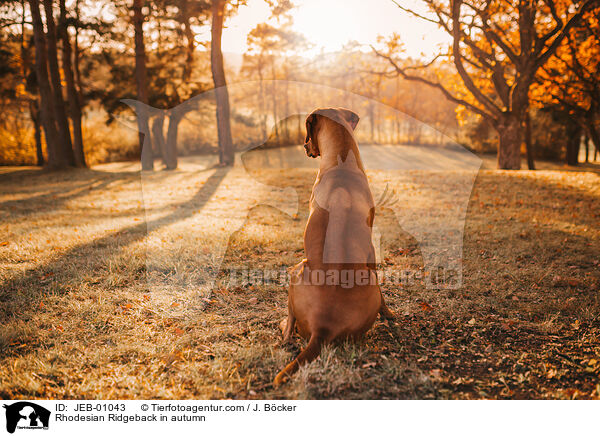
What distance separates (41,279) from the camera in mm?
4895

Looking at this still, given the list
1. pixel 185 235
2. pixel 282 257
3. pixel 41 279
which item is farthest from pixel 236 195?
pixel 41 279

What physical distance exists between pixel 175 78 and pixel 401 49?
13794 millimetres

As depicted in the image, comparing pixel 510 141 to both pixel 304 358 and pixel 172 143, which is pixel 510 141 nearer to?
pixel 304 358

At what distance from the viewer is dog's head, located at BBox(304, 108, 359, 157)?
10.7ft

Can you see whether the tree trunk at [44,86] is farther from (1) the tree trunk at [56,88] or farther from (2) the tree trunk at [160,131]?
(2) the tree trunk at [160,131]

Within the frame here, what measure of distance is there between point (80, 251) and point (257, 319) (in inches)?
158

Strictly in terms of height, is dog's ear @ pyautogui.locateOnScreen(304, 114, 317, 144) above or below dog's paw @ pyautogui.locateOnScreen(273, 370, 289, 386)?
above

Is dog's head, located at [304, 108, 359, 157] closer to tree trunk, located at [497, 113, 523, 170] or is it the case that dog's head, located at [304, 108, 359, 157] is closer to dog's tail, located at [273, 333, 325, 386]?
dog's tail, located at [273, 333, 325, 386]

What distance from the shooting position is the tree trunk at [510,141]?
46.4 feet

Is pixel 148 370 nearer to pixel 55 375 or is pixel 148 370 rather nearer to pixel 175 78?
pixel 55 375

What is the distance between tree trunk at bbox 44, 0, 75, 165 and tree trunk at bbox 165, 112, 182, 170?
16.8 ft

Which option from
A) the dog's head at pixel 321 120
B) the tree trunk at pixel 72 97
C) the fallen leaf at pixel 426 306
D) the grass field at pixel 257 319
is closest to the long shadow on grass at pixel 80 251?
the grass field at pixel 257 319

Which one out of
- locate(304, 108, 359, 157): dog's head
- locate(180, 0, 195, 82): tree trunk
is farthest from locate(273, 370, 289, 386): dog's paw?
locate(180, 0, 195, 82): tree trunk
